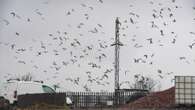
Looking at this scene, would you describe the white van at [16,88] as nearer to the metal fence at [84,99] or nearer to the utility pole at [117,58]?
the metal fence at [84,99]

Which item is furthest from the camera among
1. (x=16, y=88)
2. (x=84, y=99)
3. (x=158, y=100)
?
(x=84, y=99)

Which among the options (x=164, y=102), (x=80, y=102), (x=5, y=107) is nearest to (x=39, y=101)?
(x=5, y=107)

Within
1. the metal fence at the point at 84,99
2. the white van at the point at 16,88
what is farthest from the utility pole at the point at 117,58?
the white van at the point at 16,88

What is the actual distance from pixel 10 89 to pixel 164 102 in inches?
394

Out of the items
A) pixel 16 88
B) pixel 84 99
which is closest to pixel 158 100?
pixel 16 88

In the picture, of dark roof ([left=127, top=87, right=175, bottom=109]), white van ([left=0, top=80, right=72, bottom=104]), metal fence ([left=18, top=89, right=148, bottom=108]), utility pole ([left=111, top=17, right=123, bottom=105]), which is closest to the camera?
metal fence ([left=18, top=89, right=148, bottom=108])

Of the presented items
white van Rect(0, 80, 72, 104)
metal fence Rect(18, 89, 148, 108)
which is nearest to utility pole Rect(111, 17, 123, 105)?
metal fence Rect(18, 89, 148, 108)

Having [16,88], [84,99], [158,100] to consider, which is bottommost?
[84,99]

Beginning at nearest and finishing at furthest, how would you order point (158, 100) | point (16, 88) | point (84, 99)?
point (16, 88)
point (158, 100)
point (84, 99)

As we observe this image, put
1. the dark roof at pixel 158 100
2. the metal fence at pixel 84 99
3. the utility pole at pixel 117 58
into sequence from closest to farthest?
the metal fence at pixel 84 99 < the dark roof at pixel 158 100 < the utility pole at pixel 117 58

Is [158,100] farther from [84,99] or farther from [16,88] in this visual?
[84,99]

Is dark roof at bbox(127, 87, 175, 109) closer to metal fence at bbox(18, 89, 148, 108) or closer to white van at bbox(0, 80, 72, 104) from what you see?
metal fence at bbox(18, 89, 148, 108)

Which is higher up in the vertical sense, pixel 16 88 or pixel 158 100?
pixel 16 88

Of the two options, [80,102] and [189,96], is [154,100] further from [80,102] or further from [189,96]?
[80,102]
